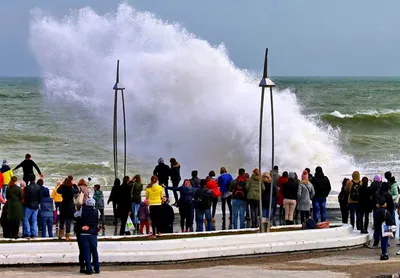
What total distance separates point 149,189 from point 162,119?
2280 centimetres

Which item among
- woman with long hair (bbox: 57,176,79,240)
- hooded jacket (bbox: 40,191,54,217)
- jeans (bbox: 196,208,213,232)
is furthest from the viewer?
jeans (bbox: 196,208,213,232)

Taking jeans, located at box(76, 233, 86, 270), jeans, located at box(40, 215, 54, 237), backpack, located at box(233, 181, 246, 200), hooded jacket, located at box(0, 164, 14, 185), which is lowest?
jeans, located at box(76, 233, 86, 270)

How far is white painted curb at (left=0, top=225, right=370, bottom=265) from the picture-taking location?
15.9 meters

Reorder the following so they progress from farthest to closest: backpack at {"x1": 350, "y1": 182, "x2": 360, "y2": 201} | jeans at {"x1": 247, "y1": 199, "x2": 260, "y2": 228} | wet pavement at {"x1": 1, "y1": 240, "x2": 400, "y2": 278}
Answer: jeans at {"x1": 247, "y1": 199, "x2": 260, "y2": 228} < backpack at {"x1": 350, "y1": 182, "x2": 360, "y2": 201} < wet pavement at {"x1": 1, "y1": 240, "x2": 400, "y2": 278}

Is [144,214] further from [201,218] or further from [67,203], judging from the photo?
[67,203]

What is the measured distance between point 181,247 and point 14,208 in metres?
3.40

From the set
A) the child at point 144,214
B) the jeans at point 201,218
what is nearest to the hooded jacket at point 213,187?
the jeans at point 201,218

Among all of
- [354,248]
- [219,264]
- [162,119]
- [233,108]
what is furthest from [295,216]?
[162,119]

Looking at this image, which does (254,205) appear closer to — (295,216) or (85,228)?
(295,216)

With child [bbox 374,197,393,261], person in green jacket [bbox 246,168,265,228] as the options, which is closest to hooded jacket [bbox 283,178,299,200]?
person in green jacket [bbox 246,168,265,228]

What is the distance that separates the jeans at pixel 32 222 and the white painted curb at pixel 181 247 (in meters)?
1.85

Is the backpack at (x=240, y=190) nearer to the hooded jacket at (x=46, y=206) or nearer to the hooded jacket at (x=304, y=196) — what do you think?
the hooded jacket at (x=304, y=196)

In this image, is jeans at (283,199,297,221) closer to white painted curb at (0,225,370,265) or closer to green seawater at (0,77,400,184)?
white painted curb at (0,225,370,265)

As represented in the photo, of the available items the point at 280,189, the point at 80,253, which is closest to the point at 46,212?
the point at 80,253
